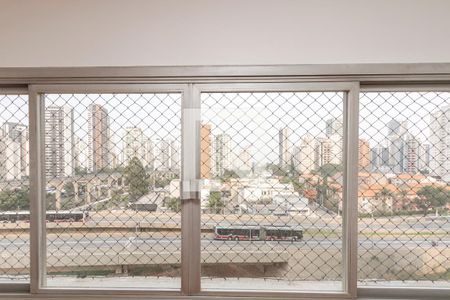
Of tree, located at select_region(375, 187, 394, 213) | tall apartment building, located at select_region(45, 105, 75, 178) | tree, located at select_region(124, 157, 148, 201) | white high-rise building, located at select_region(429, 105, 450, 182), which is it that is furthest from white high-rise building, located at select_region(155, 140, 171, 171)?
white high-rise building, located at select_region(429, 105, 450, 182)

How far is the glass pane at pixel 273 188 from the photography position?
69.7 inches

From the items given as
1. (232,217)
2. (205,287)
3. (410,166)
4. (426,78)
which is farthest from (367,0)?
(205,287)

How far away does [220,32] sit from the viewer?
1699 mm

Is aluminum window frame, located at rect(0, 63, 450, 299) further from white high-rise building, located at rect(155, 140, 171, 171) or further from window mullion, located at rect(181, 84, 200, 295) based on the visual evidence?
white high-rise building, located at rect(155, 140, 171, 171)

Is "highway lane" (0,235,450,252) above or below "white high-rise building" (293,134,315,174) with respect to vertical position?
below

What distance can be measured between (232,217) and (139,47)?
3.20 feet

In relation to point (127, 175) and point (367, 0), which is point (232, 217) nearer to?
point (127, 175)

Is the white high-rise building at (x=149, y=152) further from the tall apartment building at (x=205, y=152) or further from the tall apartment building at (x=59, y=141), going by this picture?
the tall apartment building at (x=59, y=141)

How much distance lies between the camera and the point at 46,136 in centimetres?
179

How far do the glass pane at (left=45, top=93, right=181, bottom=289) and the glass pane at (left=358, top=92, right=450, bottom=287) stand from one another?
99cm

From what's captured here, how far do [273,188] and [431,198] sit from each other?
0.81 meters

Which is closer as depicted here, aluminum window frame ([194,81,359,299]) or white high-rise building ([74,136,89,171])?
aluminum window frame ([194,81,359,299])

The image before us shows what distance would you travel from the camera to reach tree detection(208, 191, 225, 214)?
5.86ft

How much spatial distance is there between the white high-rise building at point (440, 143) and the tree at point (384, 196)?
0.24m
